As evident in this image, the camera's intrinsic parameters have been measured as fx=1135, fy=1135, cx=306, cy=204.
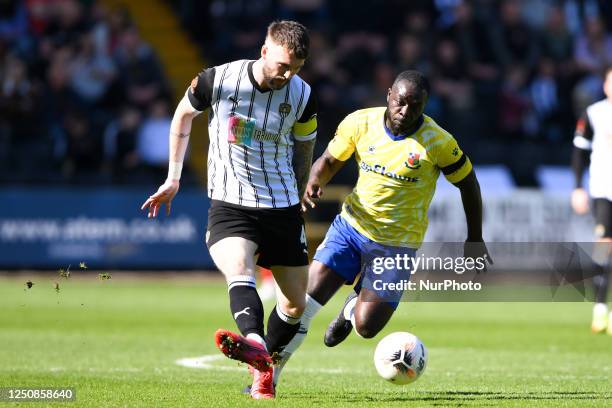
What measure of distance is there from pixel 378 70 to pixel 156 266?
5.37 metres

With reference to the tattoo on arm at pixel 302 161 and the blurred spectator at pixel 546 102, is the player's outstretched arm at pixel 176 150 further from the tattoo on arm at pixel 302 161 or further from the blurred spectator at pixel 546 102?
the blurred spectator at pixel 546 102

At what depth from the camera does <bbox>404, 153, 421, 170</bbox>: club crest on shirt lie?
7.78 meters

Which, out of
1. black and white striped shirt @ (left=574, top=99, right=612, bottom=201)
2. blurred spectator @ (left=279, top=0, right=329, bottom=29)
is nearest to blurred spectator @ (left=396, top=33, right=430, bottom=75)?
blurred spectator @ (left=279, top=0, right=329, bottom=29)

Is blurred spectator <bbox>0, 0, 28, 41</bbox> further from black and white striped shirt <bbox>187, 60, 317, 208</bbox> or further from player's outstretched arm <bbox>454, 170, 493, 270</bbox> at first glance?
player's outstretched arm <bbox>454, 170, 493, 270</bbox>

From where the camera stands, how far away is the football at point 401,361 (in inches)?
295

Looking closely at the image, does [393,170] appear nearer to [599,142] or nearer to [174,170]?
[174,170]

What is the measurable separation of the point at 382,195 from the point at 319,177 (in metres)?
0.55

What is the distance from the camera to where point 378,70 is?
20734mm

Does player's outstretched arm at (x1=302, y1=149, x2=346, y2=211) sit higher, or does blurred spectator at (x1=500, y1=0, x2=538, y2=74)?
player's outstretched arm at (x1=302, y1=149, x2=346, y2=211)

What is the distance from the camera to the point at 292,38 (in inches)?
268

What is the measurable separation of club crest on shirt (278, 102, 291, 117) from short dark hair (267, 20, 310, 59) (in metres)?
0.44

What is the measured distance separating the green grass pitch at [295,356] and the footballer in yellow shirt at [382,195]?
2.00 feet

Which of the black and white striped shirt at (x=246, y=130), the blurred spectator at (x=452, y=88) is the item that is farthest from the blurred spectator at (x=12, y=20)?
the black and white striped shirt at (x=246, y=130)

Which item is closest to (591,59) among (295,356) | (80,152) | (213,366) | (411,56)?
(411,56)
